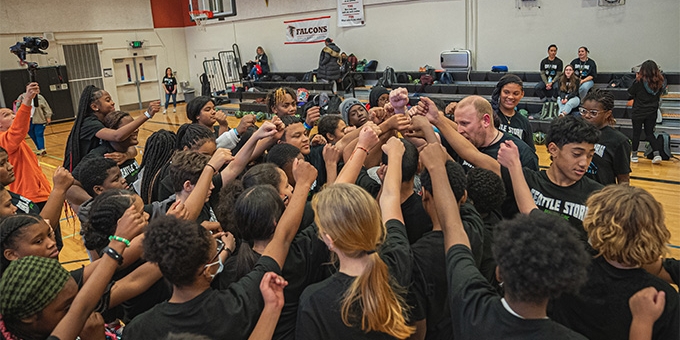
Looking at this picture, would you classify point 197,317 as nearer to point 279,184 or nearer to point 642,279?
point 279,184

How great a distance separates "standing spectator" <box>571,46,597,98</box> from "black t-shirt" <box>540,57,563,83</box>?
15.7 inches

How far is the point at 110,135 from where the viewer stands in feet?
13.7

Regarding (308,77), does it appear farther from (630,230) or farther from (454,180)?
(630,230)

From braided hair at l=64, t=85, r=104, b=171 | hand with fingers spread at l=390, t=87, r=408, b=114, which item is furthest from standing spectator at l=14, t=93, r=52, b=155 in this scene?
hand with fingers spread at l=390, t=87, r=408, b=114

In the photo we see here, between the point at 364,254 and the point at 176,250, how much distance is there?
662 mm

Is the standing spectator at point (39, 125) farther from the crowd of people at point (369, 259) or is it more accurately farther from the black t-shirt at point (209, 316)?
the black t-shirt at point (209, 316)

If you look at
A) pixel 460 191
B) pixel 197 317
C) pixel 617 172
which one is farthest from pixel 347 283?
pixel 617 172

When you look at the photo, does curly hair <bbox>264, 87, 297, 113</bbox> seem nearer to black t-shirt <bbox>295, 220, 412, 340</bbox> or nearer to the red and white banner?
black t-shirt <bbox>295, 220, 412, 340</bbox>

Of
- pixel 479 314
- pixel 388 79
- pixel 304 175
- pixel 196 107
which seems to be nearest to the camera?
pixel 479 314

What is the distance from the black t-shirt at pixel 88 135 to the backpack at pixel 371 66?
1079 centimetres

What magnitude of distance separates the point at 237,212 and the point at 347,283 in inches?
23.5

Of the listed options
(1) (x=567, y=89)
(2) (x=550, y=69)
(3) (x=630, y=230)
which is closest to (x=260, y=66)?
(2) (x=550, y=69)

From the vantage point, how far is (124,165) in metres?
4.20

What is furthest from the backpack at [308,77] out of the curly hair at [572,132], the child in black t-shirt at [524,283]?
the child in black t-shirt at [524,283]
